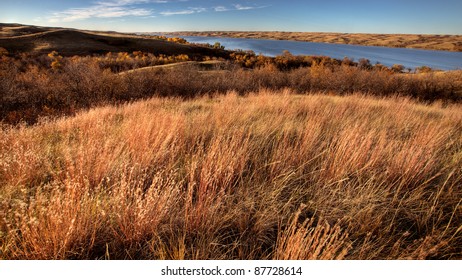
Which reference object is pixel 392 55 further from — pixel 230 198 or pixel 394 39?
pixel 230 198

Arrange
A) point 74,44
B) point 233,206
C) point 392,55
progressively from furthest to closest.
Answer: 1. point 392,55
2. point 74,44
3. point 233,206

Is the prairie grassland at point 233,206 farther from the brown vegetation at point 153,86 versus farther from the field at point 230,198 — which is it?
the brown vegetation at point 153,86

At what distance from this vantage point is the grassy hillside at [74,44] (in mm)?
37750

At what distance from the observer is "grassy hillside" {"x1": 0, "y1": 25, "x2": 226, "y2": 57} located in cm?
3775

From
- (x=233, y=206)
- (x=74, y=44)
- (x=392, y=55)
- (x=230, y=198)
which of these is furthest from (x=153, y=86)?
(x=392, y=55)

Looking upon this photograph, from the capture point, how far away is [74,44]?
42.6 metres

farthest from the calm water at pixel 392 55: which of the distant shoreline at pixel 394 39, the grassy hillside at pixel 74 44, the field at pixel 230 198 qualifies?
the grassy hillside at pixel 74 44

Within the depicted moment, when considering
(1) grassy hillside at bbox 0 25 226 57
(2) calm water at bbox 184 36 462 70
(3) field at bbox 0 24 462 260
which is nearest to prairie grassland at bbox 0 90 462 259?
(3) field at bbox 0 24 462 260

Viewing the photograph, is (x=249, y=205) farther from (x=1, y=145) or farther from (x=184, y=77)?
(x=184, y=77)

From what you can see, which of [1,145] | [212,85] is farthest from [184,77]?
[1,145]

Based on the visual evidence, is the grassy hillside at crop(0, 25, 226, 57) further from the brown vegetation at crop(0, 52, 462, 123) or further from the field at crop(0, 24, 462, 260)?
the field at crop(0, 24, 462, 260)
